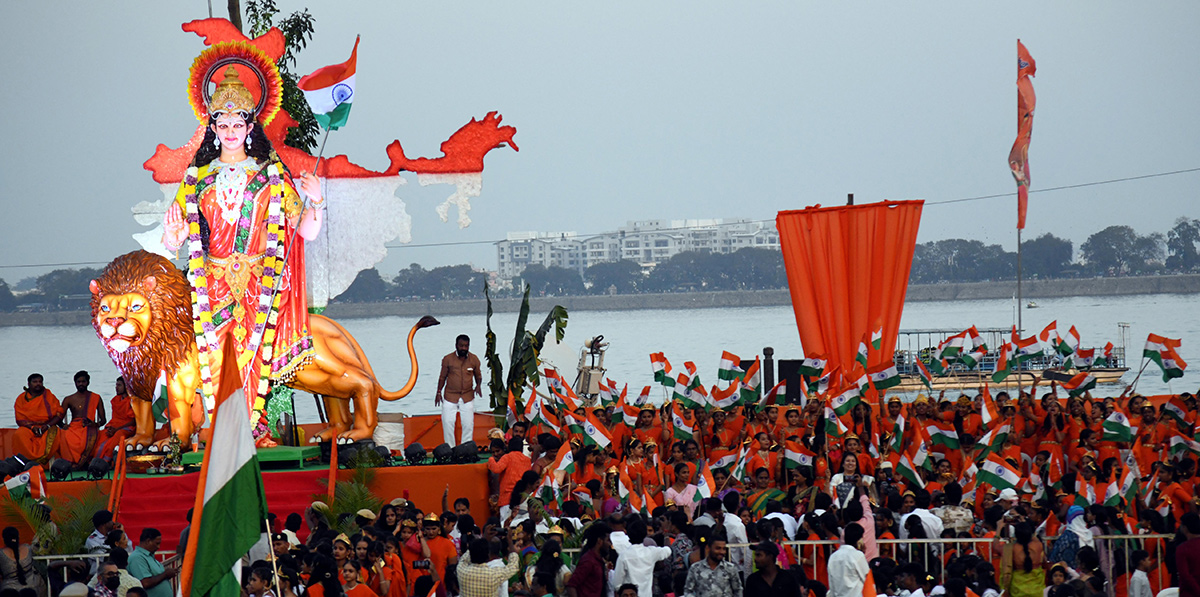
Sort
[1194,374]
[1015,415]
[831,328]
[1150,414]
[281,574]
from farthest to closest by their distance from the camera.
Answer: [1194,374]
[831,328]
[1015,415]
[1150,414]
[281,574]

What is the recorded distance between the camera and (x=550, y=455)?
39.2 ft

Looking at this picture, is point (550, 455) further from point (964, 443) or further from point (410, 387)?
point (964, 443)

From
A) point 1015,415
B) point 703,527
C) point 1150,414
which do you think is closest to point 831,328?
point 1015,415

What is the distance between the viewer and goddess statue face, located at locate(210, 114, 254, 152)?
13117 millimetres

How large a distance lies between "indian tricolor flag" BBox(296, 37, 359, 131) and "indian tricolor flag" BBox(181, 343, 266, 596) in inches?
266

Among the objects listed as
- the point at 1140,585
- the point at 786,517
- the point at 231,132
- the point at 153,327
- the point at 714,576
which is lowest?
the point at 1140,585

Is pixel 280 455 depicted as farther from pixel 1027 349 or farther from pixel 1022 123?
pixel 1022 123

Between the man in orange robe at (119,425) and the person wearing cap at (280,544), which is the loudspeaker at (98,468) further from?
the person wearing cap at (280,544)

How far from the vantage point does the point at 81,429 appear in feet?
46.3

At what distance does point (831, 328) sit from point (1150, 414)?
341 centimetres

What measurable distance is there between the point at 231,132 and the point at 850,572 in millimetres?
7892

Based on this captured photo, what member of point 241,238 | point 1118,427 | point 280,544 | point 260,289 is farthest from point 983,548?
point 241,238

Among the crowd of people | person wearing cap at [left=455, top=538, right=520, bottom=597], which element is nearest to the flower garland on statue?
the crowd of people

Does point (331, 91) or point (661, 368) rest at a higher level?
point (331, 91)
